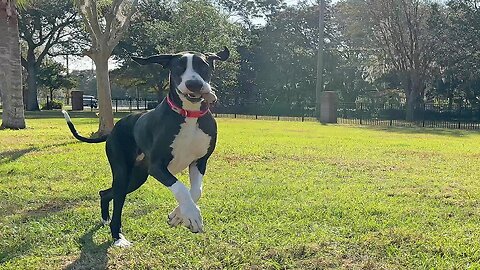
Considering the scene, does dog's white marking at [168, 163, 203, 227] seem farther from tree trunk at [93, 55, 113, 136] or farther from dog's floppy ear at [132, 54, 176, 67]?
tree trunk at [93, 55, 113, 136]

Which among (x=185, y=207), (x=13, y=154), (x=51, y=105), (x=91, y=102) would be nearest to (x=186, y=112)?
(x=185, y=207)

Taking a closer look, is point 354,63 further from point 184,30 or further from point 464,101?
point 184,30

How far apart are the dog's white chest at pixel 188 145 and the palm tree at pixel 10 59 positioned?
45.7 ft

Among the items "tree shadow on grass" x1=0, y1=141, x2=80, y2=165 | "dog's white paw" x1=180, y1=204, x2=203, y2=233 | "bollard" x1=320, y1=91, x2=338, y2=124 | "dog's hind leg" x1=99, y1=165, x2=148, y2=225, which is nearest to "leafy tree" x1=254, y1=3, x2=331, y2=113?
"bollard" x1=320, y1=91, x2=338, y2=124

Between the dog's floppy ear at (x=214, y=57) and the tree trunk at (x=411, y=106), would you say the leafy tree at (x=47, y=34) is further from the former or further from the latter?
the dog's floppy ear at (x=214, y=57)

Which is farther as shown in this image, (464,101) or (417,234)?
(464,101)

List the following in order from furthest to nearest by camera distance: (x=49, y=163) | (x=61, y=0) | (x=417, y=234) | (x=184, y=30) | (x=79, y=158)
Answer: (x=61, y=0) < (x=184, y=30) < (x=79, y=158) < (x=49, y=163) < (x=417, y=234)

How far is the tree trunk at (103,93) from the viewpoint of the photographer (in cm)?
1465

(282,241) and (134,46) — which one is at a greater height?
(134,46)

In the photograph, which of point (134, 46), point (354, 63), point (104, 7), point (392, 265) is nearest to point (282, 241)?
point (392, 265)

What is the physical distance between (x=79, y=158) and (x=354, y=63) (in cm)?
4118

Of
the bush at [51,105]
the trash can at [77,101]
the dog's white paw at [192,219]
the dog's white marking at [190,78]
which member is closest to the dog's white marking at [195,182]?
the dog's white paw at [192,219]

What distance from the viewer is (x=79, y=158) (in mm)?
10344

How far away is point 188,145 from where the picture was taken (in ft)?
13.3
